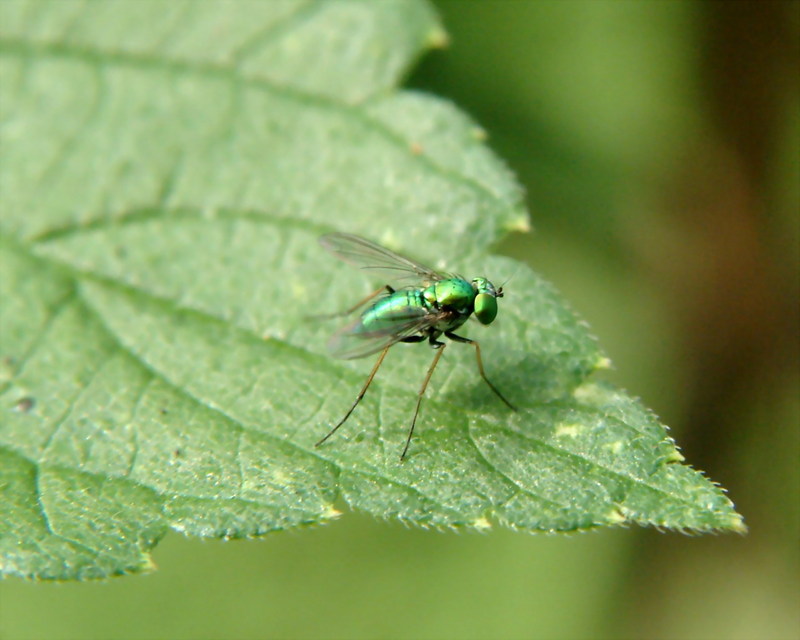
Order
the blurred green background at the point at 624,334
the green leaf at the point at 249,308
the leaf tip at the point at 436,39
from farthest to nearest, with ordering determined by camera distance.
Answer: the blurred green background at the point at 624,334 → the leaf tip at the point at 436,39 → the green leaf at the point at 249,308

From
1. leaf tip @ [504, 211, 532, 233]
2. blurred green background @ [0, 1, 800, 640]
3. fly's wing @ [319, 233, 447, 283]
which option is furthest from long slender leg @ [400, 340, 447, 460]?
blurred green background @ [0, 1, 800, 640]

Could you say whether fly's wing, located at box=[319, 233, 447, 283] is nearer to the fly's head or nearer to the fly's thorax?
the fly's thorax

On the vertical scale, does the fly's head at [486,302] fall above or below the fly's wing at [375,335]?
above

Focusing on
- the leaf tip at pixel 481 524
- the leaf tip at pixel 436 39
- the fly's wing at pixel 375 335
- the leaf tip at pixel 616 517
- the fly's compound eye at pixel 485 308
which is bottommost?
the leaf tip at pixel 481 524

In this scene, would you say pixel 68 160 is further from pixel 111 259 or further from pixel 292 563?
pixel 292 563

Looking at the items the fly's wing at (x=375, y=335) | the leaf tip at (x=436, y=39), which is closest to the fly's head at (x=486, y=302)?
the fly's wing at (x=375, y=335)

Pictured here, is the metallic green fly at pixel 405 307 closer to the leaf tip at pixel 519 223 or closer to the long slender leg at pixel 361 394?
the long slender leg at pixel 361 394
